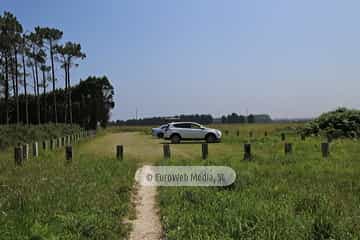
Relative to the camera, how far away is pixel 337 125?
109ft

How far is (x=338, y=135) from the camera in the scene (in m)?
32.2

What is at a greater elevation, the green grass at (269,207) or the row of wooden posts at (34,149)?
the row of wooden posts at (34,149)

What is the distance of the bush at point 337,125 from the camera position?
32156 millimetres

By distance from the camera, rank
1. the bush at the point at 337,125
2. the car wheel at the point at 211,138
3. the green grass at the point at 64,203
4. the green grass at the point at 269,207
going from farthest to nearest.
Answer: the bush at the point at 337,125 < the car wheel at the point at 211,138 < the green grass at the point at 64,203 < the green grass at the point at 269,207

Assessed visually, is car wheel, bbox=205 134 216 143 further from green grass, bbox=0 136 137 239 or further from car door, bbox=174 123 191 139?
green grass, bbox=0 136 137 239

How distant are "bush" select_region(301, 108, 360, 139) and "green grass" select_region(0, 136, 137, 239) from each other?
84.4ft

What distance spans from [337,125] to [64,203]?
30951mm

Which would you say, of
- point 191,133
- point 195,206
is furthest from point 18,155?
point 191,133

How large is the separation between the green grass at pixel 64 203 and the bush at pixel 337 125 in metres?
25.7

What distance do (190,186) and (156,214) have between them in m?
2.34

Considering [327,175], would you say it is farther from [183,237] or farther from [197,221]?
[183,237]

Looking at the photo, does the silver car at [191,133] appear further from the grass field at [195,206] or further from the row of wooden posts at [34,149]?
the grass field at [195,206]

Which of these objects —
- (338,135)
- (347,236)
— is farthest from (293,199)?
(338,135)

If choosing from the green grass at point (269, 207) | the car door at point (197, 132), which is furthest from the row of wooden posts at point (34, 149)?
the car door at point (197, 132)
